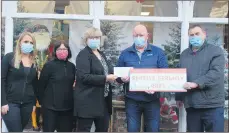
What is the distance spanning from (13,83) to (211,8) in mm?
3243

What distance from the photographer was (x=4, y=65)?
504 cm

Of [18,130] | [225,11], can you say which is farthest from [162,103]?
[18,130]

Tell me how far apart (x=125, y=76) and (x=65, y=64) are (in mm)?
773

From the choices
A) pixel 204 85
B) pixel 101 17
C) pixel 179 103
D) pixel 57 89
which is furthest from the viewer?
pixel 101 17

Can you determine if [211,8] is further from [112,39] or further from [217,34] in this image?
[112,39]

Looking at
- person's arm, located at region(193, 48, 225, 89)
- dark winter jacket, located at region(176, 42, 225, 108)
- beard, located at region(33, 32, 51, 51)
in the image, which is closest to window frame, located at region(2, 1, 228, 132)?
beard, located at region(33, 32, 51, 51)

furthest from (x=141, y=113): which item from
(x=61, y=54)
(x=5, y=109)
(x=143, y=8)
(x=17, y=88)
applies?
(x=143, y=8)

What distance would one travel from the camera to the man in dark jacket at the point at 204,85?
4.96 meters

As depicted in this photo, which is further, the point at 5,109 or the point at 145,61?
the point at 145,61

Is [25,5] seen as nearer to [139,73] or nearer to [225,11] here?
[139,73]

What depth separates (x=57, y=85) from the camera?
5.16 m

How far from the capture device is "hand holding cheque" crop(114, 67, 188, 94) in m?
5.11

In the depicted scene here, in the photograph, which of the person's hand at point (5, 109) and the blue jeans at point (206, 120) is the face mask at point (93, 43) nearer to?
the person's hand at point (5, 109)

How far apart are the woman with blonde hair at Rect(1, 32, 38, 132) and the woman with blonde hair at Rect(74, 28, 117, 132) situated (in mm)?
599
